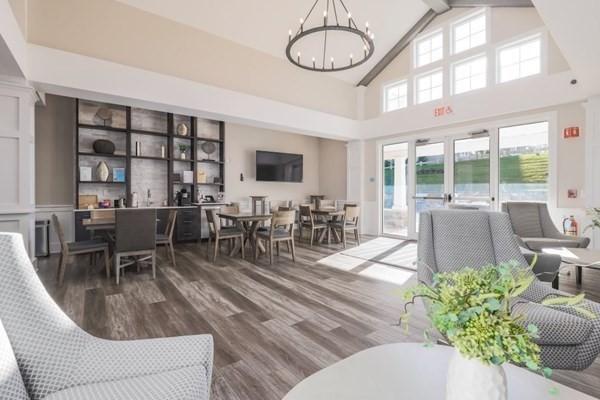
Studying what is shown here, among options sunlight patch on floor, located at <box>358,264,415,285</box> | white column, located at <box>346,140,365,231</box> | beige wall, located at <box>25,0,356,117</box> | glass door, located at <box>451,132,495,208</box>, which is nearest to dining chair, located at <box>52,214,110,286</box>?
beige wall, located at <box>25,0,356,117</box>

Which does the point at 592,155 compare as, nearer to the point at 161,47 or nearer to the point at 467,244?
the point at 467,244

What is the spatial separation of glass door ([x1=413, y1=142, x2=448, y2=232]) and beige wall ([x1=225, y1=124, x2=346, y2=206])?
2359 millimetres

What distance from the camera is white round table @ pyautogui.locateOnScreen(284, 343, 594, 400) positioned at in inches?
35.9

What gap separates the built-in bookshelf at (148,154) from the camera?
5617 millimetres

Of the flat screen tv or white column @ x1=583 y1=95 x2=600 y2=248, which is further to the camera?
the flat screen tv

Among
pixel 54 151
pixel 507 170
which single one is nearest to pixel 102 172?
pixel 54 151

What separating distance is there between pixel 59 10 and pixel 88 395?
206 inches

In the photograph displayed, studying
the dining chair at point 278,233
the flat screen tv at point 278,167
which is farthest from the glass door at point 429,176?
the flat screen tv at point 278,167

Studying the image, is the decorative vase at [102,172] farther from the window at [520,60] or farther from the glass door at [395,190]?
the window at [520,60]

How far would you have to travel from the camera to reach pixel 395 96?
7.19 meters

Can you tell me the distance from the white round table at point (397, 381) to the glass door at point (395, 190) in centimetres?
624

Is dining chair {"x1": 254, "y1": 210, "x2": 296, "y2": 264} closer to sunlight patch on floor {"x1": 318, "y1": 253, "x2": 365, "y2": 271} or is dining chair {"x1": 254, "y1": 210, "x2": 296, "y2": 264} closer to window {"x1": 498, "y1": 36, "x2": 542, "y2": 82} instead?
sunlight patch on floor {"x1": 318, "y1": 253, "x2": 365, "y2": 271}

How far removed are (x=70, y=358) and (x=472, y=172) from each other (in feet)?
21.5

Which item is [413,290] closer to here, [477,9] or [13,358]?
[13,358]
